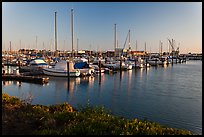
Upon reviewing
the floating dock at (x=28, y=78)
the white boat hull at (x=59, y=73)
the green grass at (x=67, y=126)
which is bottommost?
the floating dock at (x=28, y=78)

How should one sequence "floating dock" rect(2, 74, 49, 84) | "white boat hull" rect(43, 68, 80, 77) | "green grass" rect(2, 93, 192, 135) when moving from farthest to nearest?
1. "white boat hull" rect(43, 68, 80, 77)
2. "floating dock" rect(2, 74, 49, 84)
3. "green grass" rect(2, 93, 192, 135)

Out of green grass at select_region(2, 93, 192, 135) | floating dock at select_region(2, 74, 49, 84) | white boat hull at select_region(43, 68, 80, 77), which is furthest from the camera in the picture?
white boat hull at select_region(43, 68, 80, 77)

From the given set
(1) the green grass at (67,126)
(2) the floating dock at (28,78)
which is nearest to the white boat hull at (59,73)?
(2) the floating dock at (28,78)

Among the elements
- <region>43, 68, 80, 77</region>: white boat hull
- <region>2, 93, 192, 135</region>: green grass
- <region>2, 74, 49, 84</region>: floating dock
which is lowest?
<region>2, 74, 49, 84</region>: floating dock

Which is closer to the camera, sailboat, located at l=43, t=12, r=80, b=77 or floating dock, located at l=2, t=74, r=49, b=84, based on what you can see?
floating dock, located at l=2, t=74, r=49, b=84

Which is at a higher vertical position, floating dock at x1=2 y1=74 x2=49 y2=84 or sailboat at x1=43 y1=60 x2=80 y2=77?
sailboat at x1=43 y1=60 x2=80 y2=77

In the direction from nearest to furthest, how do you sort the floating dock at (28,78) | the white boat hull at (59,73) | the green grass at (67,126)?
the green grass at (67,126) → the floating dock at (28,78) → the white boat hull at (59,73)

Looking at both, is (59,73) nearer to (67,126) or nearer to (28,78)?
(28,78)

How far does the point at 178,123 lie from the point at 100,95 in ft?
43.3

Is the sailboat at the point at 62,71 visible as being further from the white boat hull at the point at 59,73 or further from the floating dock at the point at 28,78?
the floating dock at the point at 28,78

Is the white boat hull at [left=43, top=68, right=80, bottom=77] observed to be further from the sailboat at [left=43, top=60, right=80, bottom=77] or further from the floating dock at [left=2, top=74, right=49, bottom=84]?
the floating dock at [left=2, top=74, right=49, bottom=84]

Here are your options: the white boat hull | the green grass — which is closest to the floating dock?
the white boat hull

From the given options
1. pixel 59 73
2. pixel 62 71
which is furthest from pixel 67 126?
pixel 59 73

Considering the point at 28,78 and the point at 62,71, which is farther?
the point at 62,71
